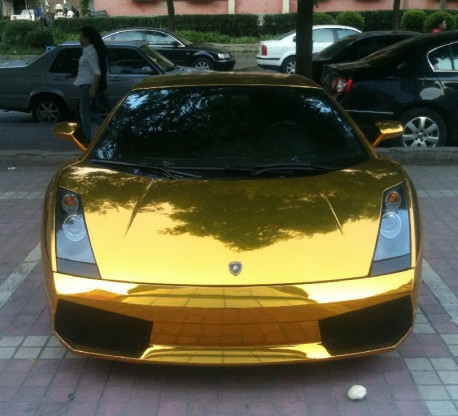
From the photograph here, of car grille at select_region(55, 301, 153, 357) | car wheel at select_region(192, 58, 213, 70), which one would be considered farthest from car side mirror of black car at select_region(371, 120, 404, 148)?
car wheel at select_region(192, 58, 213, 70)

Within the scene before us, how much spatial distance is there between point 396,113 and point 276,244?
223 inches

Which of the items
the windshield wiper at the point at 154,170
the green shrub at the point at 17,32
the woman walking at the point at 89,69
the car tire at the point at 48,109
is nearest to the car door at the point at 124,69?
the car tire at the point at 48,109

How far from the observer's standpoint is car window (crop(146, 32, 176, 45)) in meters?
18.7

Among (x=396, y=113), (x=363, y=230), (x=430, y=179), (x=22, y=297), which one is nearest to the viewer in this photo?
(x=363, y=230)

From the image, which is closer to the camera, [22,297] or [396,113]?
[22,297]

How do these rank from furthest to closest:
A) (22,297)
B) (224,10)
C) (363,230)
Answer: (224,10) < (22,297) < (363,230)

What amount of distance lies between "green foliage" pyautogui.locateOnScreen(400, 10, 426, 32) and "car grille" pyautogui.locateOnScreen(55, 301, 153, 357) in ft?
88.6

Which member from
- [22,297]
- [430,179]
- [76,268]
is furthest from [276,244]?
[430,179]

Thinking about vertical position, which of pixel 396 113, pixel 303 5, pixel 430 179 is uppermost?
pixel 303 5

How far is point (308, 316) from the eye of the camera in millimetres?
3301

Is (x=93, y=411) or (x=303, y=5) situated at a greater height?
(x=303, y=5)

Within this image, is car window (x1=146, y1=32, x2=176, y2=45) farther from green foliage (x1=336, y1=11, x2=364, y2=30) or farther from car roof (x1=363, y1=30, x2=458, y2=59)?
green foliage (x1=336, y1=11, x2=364, y2=30)

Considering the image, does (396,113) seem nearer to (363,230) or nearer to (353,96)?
(353,96)

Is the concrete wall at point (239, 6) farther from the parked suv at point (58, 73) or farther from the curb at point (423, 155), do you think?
the curb at point (423, 155)
